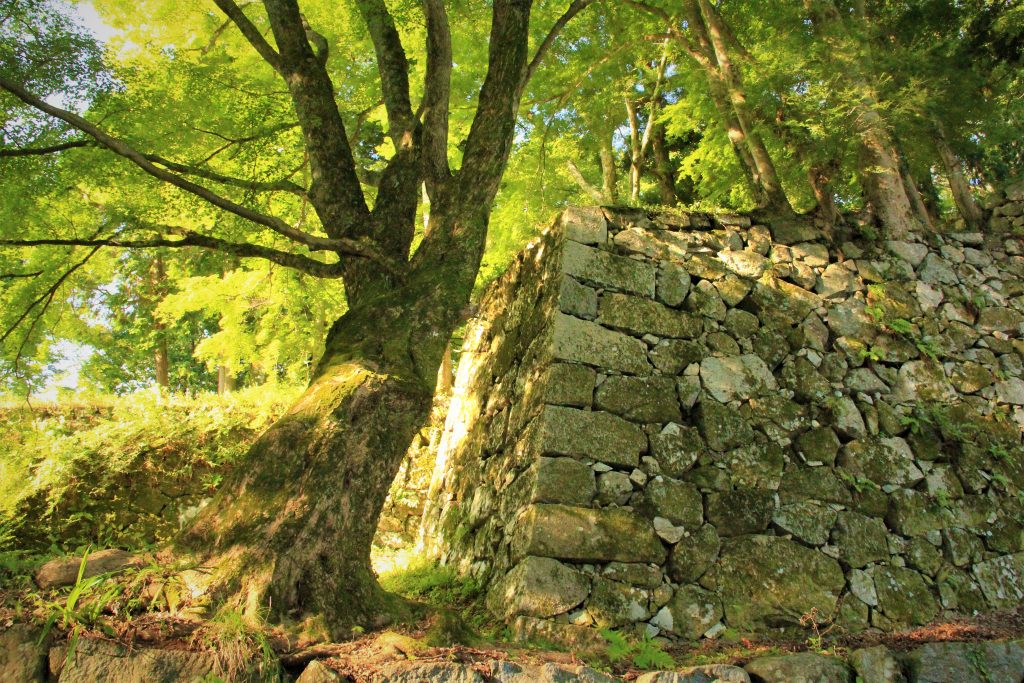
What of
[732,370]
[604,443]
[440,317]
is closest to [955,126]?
[732,370]

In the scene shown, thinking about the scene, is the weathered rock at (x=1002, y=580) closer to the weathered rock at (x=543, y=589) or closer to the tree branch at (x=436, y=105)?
the weathered rock at (x=543, y=589)

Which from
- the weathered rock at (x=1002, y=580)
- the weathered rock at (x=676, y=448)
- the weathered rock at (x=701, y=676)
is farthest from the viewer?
the weathered rock at (x=1002, y=580)

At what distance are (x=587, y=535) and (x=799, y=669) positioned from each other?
4.18 feet

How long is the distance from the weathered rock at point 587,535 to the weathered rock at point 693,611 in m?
0.24

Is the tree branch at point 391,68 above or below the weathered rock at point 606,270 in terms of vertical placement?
above

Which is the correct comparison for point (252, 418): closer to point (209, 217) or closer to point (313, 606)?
point (209, 217)

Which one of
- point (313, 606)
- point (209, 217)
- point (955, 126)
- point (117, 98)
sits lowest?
point (313, 606)

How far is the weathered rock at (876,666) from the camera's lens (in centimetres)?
323

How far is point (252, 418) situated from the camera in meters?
6.74

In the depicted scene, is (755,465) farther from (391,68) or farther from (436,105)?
(391,68)

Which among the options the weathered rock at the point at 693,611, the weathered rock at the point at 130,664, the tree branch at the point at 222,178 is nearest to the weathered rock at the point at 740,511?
the weathered rock at the point at 693,611

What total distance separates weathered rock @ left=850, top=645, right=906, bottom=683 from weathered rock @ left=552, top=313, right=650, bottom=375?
6.74ft

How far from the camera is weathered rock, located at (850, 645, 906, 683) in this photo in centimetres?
323

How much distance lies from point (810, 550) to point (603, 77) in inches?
252
